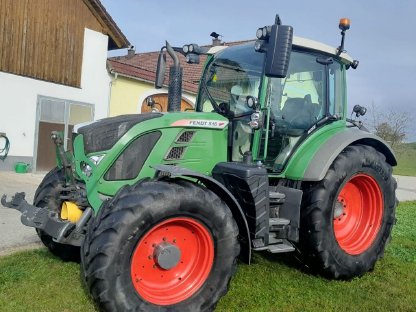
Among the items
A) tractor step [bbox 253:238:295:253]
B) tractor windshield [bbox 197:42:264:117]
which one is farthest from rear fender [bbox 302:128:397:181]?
tractor windshield [bbox 197:42:264:117]

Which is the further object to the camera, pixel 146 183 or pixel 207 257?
pixel 207 257

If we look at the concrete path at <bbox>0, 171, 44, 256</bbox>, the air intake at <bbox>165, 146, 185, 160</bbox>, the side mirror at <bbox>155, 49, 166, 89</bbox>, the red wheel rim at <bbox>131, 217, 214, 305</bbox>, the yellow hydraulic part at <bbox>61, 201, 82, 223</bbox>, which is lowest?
the concrete path at <bbox>0, 171, 44, 256</bbox>

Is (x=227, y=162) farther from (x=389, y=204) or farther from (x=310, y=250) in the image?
(x=389, y=204)

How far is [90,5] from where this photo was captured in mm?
Answer: 13305

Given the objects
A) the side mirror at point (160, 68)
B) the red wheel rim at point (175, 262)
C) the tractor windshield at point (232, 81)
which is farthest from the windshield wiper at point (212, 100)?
the red wheel rim at point (175, 262)

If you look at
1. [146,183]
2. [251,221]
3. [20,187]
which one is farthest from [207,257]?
[20,187]

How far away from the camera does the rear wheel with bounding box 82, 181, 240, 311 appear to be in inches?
122

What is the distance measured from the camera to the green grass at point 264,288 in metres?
3.69

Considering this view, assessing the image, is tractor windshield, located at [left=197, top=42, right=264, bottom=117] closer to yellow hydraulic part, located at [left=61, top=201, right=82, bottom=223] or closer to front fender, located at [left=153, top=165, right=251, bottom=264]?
front fender, located at [left=153, top=165, right=251, bottom=264]

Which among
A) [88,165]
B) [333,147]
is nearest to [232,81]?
[333,147]

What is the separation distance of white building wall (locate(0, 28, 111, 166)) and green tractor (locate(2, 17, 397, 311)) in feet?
26.8

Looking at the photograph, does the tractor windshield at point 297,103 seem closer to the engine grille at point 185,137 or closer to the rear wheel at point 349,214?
the rear wheel at point 349,214

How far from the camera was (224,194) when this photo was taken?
3.75m

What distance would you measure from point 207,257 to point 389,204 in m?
2.39
